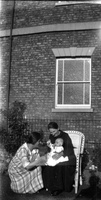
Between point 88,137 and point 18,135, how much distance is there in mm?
1371

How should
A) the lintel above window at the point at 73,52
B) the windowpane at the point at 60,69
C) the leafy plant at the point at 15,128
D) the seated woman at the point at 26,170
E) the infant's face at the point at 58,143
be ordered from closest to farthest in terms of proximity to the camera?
1. the seated woman at the point at 26,170
2. the infant's face at the point at 58,143
3. the leafy plant at the point at 15,128
4. the lintel above window at the point at 73,52
5. the windowpane at the point at 60,69

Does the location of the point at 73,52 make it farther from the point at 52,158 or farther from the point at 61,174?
the point at 61,174

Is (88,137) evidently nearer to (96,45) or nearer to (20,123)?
(20,123)

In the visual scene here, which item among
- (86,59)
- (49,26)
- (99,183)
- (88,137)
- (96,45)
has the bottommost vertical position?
(99,183)

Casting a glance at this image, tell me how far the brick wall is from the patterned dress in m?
1.04

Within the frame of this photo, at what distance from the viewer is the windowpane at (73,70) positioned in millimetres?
4407

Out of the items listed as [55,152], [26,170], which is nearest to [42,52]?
[55,152]

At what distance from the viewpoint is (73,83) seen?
4504 millimetres

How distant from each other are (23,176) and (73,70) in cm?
219

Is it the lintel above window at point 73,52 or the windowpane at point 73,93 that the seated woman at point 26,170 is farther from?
the lintel above window at point 73,52

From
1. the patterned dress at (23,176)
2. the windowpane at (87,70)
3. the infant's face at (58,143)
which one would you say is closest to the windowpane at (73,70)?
the windowpane at (87,70)

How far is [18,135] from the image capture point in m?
4.48

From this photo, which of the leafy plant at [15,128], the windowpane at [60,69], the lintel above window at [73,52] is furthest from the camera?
the windowpane at [60,69]

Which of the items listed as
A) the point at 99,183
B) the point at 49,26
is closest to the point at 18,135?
the point at 99,183
